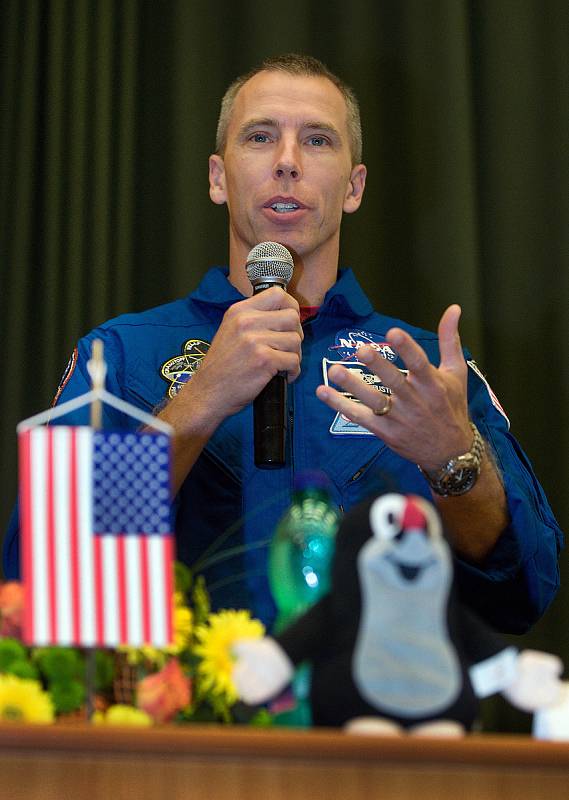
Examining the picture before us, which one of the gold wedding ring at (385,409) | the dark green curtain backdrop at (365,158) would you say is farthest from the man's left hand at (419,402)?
the dark green curtain backdrop at (365,158)

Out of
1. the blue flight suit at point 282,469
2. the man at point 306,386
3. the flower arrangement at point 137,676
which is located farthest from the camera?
the blue flight suit at point 282,469

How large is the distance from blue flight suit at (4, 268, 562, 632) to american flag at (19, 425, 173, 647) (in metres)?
0.71

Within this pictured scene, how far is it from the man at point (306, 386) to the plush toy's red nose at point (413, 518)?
0.50 m

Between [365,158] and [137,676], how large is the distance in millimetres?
1897

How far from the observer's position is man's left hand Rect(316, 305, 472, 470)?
4.68ft

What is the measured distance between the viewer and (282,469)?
6.02ft

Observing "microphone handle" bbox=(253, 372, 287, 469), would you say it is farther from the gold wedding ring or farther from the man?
the gold wedding ring

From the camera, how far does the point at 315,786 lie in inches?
27.8

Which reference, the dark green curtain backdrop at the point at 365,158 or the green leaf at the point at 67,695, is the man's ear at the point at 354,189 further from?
the green leaf at the point at 67,695

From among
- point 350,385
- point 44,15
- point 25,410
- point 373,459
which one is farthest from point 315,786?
point 44,15

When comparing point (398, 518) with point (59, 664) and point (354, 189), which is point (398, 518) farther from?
point (354, 189)

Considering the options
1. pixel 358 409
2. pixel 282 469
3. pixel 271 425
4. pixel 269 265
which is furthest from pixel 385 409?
pixel 282 469

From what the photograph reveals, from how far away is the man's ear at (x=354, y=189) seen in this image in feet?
7.41

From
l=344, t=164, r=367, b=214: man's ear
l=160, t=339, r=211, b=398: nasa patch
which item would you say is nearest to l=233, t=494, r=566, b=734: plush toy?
l=160, t=339, r=211, b=398: nasa patch
